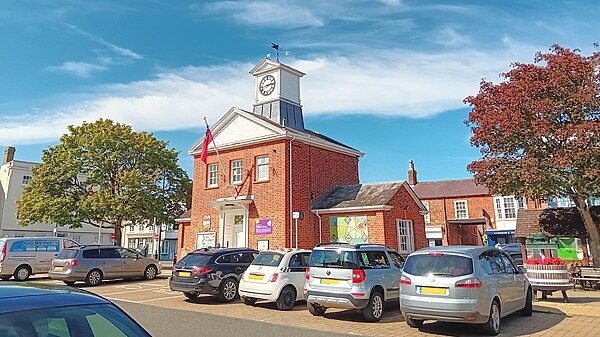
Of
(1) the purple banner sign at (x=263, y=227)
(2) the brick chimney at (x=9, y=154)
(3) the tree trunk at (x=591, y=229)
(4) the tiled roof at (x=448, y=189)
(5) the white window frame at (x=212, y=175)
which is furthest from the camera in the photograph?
(2) the brick chimney at (x=9, y=154)

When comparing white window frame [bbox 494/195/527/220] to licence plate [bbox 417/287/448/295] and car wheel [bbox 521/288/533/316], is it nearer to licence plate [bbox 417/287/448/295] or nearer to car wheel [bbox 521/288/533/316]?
car wheel [bbox 521/288/533/316]

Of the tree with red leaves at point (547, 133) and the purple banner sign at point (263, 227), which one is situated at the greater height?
the tree with red leaves at point (547, 133)

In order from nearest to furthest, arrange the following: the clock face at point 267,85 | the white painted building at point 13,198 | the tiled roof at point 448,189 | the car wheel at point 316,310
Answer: the car wheel at point 316,310 → the clock face at point 267,85 → the tiled roof at point 448,189 → the white painted building at point 13,198

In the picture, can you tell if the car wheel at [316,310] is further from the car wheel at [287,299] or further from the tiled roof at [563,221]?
the tiled roof at [563,221]

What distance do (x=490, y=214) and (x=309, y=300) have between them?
31.1 metres

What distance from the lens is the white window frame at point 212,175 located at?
23.2m

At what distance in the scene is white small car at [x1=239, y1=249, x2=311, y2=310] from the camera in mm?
11688

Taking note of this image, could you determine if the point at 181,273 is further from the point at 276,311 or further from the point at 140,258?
the point at 140,258

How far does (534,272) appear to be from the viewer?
12.6 meters

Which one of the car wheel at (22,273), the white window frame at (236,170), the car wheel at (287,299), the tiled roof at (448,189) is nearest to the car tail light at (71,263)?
the car wheel at (22,273)

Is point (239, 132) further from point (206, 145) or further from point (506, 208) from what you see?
point (506, 208)

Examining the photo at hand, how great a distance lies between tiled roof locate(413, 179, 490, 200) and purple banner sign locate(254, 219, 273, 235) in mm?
23421

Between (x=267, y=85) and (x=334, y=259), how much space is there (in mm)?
17048

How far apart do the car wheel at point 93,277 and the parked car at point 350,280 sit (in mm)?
11033
